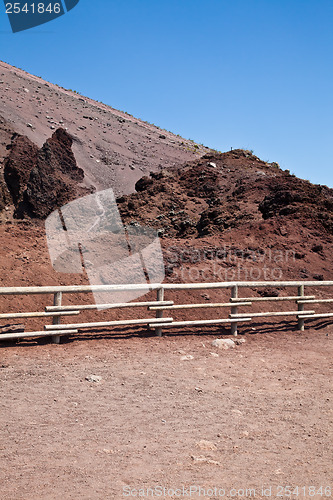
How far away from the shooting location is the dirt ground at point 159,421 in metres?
3.45

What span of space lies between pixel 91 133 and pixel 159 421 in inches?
1789

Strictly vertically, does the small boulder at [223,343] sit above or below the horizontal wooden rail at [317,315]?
below

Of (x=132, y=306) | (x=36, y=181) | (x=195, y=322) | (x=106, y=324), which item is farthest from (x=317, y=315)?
(x=36, y=181)

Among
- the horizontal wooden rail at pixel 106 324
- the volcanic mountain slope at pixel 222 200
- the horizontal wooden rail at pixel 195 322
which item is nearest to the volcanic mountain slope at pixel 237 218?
the volcanic mountain slope at pixel 222 200

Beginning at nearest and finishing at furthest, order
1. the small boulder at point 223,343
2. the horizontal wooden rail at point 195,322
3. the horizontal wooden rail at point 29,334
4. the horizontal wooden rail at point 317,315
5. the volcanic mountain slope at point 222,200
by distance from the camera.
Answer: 1. the horizontal wooden rail at point 29,334
2. the small boulder at point 223,343
3. the horizontal wooden rail at point 195,322
4. the horizontal wooden rail at point 317,315
5. the volcanic mountain slope at point 222,200

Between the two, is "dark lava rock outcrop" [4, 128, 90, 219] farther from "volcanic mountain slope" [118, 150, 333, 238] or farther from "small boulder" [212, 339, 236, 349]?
"small boulder" [212, 339, 236, 349]

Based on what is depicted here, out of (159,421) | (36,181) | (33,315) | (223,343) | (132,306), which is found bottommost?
(159,421)

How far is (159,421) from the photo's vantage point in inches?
183

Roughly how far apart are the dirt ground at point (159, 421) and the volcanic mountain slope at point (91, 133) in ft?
93.1

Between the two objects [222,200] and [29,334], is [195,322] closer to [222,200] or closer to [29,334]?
[29,334]

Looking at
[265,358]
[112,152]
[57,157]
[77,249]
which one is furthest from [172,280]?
[112,152]

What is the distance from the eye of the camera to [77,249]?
1069 centimetres

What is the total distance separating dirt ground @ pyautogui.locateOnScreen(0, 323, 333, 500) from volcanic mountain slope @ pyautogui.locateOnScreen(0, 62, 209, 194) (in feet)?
93.1

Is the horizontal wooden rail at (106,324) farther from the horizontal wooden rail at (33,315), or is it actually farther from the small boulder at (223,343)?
the small boulder at (223,343)
